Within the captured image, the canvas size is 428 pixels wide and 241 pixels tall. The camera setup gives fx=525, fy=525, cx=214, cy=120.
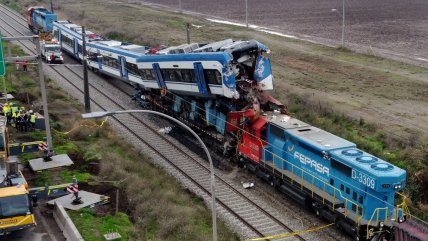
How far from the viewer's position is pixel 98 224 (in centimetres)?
2259

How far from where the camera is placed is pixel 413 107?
3900cm

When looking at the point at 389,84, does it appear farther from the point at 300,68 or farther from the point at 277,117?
the point at 277,117

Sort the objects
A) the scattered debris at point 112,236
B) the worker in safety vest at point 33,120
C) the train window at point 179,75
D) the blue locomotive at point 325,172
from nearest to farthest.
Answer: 1. the scattered debris at point 112,236
2. the blue locomotive at point 325,172
3. the train window at point 179,75
4. the worker in safety vest at point 33,120

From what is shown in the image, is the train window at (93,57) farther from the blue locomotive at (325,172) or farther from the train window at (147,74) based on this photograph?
the blue locomotive at (325,172)

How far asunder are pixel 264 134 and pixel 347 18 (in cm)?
7448

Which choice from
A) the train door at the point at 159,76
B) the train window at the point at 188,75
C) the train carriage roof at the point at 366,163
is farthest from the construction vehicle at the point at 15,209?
the train door at the point at 159,76

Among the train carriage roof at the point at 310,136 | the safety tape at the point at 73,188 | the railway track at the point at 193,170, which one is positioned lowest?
the railway track at the point at 193,170

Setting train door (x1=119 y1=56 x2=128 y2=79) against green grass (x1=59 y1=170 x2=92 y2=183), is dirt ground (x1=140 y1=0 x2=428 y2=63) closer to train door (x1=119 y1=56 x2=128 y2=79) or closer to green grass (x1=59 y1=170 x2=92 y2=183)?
train door (x1=119 y1=56 x2=128 y2=79)

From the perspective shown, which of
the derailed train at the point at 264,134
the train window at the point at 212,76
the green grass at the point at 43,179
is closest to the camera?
the derailed train at the point at 264,134

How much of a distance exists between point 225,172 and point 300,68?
26488 mm

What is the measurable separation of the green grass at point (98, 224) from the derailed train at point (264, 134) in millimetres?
8412

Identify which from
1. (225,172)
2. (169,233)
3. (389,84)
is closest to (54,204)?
(169,233)

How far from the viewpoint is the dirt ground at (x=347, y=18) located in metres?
73.1

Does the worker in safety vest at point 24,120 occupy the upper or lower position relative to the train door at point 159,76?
lower
